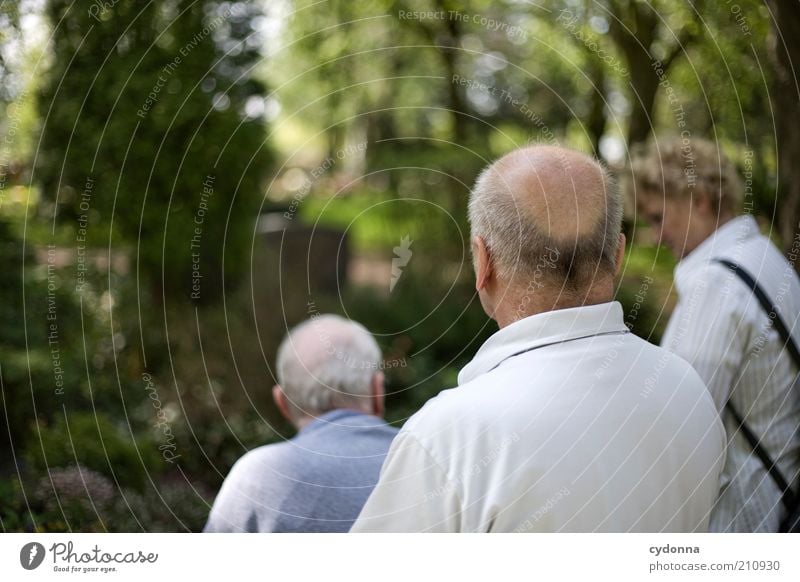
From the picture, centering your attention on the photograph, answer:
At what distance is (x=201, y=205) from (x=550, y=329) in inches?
173

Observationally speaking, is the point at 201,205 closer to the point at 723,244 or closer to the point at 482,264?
the point at 723,244

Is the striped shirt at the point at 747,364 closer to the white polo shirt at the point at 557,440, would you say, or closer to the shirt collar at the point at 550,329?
the white polo shirt at the point at 557,440

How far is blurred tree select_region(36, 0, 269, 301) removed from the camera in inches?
192

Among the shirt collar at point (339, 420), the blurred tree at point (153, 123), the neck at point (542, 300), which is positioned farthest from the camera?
the blurred tree at point (153, 123)

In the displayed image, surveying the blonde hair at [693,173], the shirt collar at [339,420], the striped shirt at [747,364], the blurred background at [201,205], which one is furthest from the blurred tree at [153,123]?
the striped shirt at [747,364]

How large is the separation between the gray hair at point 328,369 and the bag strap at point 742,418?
1.02m

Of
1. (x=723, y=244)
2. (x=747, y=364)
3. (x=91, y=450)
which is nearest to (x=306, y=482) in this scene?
(x=747, y=364)

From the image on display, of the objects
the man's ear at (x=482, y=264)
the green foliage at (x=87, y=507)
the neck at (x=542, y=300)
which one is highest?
the man's ear at (x=482, y=264)

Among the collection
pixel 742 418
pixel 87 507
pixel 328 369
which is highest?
pixel 328 369

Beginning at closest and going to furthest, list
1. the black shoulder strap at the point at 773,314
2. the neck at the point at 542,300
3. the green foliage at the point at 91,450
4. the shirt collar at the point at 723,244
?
the neck at the point at 542,300 < the black shoulder strap at the point at 773,314 < the shirt collar at the point at 723,244 < the green foliage at the point at 91,450

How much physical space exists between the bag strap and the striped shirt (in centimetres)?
1

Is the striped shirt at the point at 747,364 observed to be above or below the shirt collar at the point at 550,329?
below

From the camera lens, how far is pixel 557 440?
1496 mm
